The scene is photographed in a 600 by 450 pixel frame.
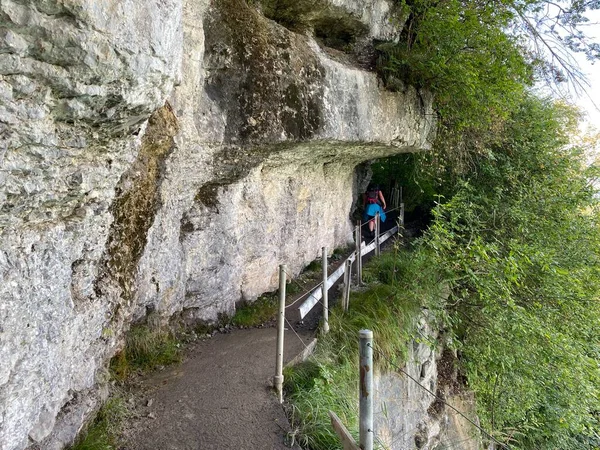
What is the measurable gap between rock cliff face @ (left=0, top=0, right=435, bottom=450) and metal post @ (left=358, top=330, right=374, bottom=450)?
7.85 feet

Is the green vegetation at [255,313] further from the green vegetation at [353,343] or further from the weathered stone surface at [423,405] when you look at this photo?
the weathered stone surface at [423,405]

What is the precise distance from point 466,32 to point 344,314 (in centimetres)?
494

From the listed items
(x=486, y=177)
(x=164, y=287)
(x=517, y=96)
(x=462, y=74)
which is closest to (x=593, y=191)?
(x=486, y=177)

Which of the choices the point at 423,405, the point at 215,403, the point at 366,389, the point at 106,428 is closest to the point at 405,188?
the point at 423,405

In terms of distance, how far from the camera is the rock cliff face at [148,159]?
8.77 feet

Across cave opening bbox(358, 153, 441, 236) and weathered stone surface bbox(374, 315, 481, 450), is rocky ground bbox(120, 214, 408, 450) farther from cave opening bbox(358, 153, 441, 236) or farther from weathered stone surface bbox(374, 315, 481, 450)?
cave opening bbox(358, 153, 441, 236)

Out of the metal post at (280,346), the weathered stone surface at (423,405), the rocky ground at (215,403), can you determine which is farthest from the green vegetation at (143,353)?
the weathered stone surface at (423,405)

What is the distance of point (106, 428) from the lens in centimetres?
370

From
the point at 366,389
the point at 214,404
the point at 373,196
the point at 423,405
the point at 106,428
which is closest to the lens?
the point at 366,389

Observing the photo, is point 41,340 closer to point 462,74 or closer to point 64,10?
point 64,10

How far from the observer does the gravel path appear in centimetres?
364

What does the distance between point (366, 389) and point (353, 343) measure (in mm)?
2697

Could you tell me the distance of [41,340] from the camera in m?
3.12

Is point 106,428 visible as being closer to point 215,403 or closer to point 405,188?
point 215,403
